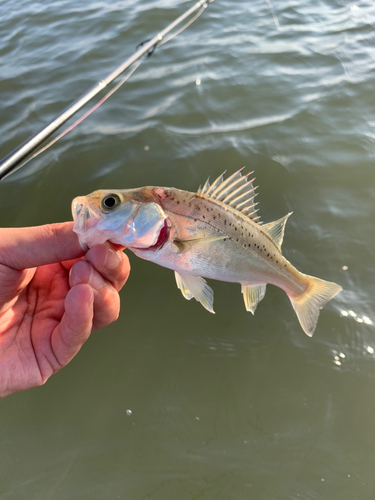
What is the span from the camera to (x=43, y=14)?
8.65 m

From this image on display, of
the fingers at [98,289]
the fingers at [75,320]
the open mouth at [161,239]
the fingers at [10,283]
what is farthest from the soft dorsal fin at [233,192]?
the fingers at [10,283]

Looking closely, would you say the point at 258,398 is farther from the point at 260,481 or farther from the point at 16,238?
the point at 16,238

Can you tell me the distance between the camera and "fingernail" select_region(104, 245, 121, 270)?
79.4 inches

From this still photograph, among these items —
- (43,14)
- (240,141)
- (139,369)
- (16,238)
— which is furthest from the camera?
(43,14)

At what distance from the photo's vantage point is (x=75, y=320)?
193 centimetres

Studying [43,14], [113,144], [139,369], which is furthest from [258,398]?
[43,14]

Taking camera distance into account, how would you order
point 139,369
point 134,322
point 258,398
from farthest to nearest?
point 134,322, point 139,369, point 258,398

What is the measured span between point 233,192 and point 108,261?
3.04 feet

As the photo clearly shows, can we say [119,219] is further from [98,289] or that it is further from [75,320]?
[75,320]

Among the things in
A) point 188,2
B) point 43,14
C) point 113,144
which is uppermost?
point 43,14

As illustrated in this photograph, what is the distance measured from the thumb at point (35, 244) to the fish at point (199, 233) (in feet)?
0.34

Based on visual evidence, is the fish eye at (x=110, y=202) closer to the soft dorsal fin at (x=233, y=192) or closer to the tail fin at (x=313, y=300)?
the soft dorsal fin at (x=233, y=192)

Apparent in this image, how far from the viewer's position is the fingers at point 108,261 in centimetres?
199

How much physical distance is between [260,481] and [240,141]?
3.83 m
